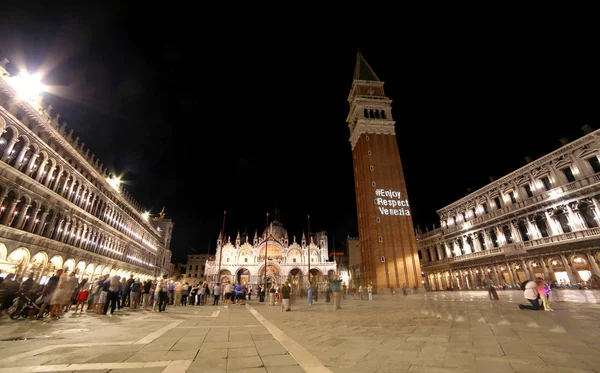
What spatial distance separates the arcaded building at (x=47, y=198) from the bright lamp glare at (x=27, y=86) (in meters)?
0.13

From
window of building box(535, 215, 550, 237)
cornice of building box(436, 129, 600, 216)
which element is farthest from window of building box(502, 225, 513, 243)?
cornice of building box(436, 129, 600, 216)

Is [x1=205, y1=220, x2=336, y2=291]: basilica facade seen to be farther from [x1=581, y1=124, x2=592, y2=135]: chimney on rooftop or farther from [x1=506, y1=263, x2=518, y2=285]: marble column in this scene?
[x1=581, y1=124, x2=592, y2=135]: chimney on rooftop

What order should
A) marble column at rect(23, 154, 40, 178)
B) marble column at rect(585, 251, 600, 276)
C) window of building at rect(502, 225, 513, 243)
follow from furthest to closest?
window of building at rect(502, 225, 513, 243)
marble column at rect(585, 251, 600, 276)
marble column at rect(23, 154, 40, 178)

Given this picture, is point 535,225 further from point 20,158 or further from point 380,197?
point 20,158

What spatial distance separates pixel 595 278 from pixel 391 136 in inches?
1062

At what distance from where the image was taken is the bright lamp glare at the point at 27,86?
18519 millimetres

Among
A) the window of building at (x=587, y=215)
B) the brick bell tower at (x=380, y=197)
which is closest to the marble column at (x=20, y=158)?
the brick bell tower at (x=380, y=197)

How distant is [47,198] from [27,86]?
925 cm

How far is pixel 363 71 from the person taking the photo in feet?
156

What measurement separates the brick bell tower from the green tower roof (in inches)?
48.9

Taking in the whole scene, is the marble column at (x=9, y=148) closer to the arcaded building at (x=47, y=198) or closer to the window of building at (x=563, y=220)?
the arcaded building at (x=47, y=198)

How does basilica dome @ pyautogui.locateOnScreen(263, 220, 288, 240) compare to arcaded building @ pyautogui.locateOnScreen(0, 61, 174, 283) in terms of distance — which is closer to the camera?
arcaded building @ pyautogui.locateOnScreen(0, 61, 174, 283)

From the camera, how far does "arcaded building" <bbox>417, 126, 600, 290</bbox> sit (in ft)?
72.2

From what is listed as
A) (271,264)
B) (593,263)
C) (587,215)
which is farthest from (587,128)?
(271,264)
